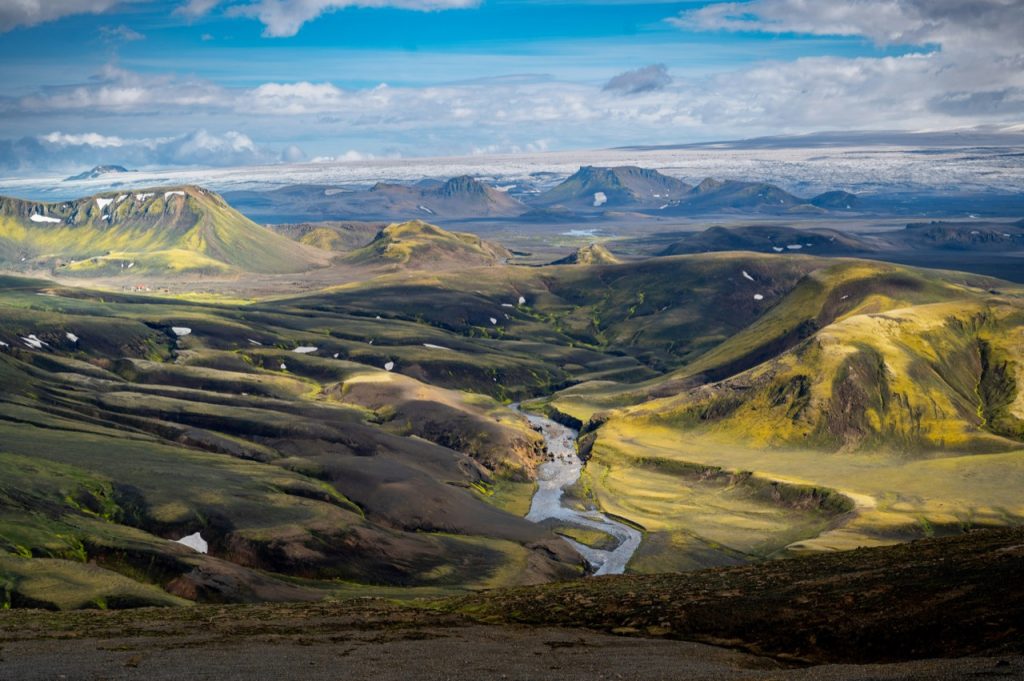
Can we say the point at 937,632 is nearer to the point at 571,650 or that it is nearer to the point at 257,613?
the point at 571,650

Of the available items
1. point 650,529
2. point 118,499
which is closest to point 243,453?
point 118,499

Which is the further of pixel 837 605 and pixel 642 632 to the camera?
pixel 642 632

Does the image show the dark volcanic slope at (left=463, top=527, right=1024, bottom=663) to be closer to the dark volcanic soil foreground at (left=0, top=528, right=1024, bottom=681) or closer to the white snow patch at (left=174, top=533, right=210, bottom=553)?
the dark volcanic soil foreground at (left=0, top=528, right=1024, bottom=681)

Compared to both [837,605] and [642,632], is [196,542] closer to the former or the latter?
[642,632]

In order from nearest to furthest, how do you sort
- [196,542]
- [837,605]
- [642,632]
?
[837,605] → [642,632] → [196,542]

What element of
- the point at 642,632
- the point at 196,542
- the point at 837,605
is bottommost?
the point at 196,542

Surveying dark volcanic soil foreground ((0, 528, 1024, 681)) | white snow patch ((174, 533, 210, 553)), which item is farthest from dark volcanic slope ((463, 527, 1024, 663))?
white snow patch ((174, 533, 210, 553))

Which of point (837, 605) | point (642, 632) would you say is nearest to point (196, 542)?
point (642, 632)

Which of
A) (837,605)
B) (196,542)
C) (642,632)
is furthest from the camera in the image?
(196,542)
